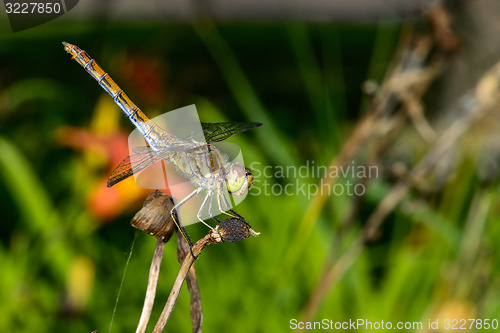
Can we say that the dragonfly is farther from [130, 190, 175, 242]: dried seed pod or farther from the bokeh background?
the bokeh background

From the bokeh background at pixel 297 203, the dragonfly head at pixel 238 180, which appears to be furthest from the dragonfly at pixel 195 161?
the bokeh background at pixel 297 203

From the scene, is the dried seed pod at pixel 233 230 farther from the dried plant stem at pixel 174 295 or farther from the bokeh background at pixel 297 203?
the bokeh background at pixel 297 203

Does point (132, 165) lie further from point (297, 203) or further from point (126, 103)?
point (297, 203)

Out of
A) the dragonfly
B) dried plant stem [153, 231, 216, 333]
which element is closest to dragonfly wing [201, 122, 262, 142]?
the dragonfly

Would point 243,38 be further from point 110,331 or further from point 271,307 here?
point 110,331

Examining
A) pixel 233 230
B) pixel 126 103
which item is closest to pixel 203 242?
pixel 233 230

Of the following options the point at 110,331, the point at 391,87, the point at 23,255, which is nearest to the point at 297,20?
the point at 391,87

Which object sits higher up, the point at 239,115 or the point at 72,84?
the point at 72,84
